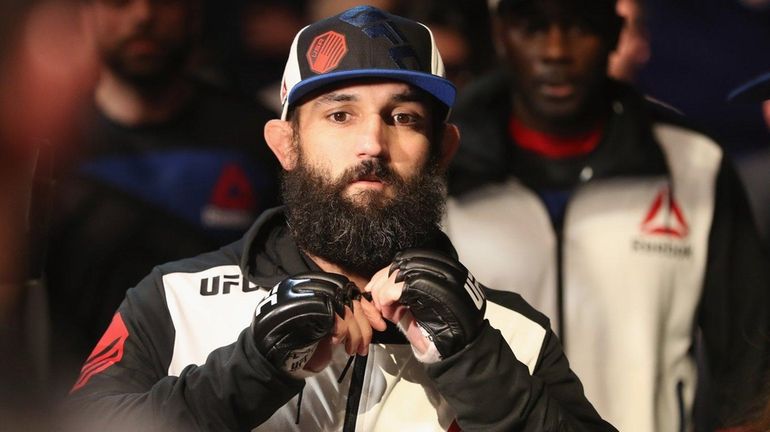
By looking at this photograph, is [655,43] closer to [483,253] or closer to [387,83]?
[483,253]

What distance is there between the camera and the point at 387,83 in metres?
2.09

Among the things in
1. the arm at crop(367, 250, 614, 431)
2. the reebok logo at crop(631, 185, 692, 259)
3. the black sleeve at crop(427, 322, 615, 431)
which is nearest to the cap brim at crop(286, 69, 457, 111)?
the arm at crop(367, 250, 614, 431)

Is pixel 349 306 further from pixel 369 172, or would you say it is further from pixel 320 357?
pixel 369 172

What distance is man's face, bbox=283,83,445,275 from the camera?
2.09 meters

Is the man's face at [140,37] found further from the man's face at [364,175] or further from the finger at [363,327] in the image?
the finger at [363,327]

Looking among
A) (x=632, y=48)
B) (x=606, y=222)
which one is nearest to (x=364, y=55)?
(x=606, y=222)

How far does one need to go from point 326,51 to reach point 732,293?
126cm

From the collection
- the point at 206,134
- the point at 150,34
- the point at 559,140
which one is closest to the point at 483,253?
the point at 559,140

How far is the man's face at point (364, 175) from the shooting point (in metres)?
2.09

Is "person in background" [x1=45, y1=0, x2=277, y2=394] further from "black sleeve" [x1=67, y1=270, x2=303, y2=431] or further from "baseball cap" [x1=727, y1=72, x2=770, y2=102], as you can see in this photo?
"baseball cap" [x1=727, y1=72, x2=770, y2=102]

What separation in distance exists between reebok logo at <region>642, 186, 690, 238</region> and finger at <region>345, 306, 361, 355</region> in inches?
51.5

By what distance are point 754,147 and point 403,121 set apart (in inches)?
54.0


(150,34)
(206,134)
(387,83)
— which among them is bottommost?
(206,134)

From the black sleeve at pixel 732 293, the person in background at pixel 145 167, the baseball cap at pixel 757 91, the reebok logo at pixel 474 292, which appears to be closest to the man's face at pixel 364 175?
the reebok logo at pixel 474 292
